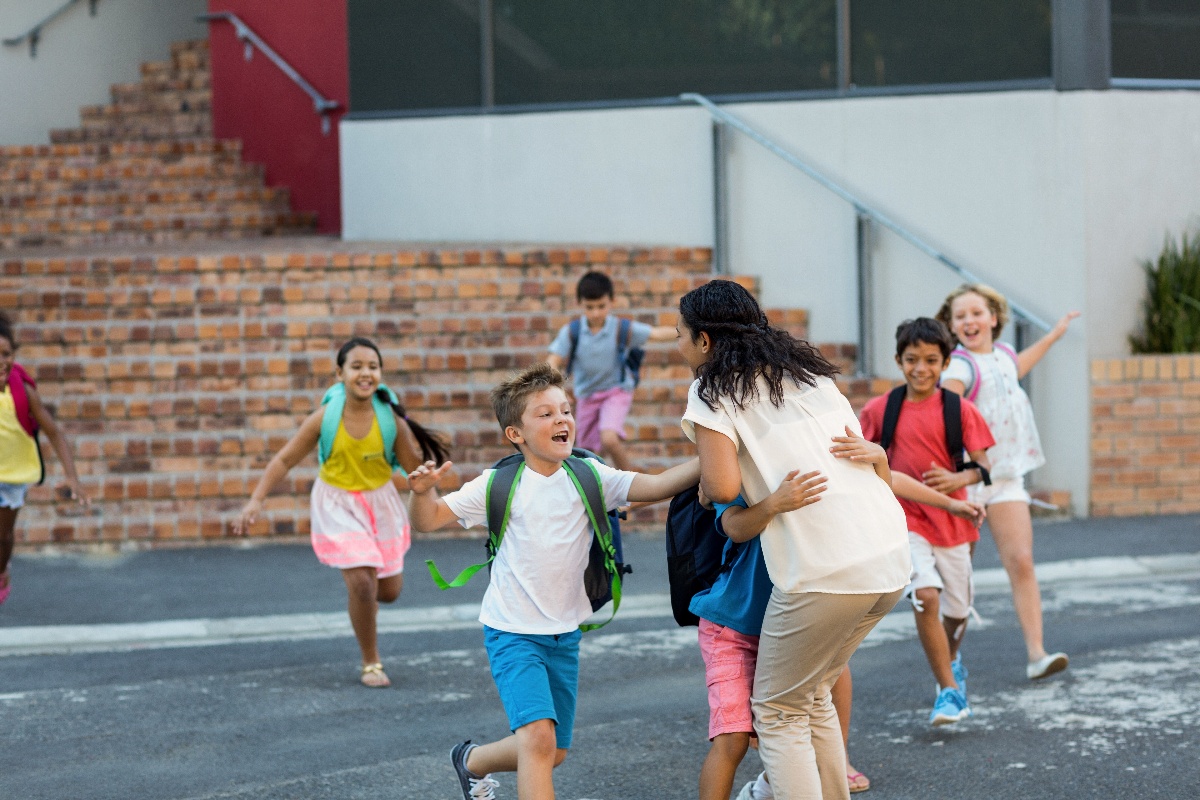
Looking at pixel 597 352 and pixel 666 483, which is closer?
pixel 666 483

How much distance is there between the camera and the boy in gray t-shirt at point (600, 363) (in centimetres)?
914

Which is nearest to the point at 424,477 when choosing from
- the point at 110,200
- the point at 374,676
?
the point at 374,676

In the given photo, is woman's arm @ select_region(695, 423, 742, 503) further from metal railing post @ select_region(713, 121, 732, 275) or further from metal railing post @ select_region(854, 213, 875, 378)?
metal railing post @ select_region(713, 121, 732, 275)

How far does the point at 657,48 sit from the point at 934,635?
8611mm

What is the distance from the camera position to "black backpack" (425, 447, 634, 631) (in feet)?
15.0

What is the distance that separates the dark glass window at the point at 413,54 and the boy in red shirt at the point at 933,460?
30.0 ft

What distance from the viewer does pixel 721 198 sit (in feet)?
41.7

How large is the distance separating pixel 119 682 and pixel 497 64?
8488 millimetres

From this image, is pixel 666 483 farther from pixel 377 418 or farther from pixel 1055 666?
pixel 1055 666

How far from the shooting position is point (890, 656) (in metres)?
7.14

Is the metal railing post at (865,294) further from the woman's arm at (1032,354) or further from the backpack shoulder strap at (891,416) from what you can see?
the backpack shoulder strap at (891,416)

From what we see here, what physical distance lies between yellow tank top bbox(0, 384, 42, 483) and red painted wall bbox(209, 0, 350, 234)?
8.79 meters

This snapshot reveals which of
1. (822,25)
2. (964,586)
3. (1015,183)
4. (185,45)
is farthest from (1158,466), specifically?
(185,45)

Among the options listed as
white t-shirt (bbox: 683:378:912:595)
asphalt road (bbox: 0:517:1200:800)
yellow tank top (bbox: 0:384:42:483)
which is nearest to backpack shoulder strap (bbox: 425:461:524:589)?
white t-shirt (bbox: 683:378:912:595)
